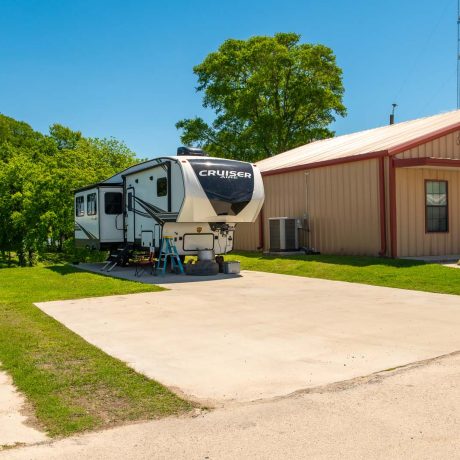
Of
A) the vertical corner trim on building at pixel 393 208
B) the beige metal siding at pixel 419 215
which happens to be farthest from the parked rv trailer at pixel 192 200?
the beige metal siding at pixel 419 215

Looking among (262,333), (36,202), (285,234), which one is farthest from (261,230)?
(262,333)

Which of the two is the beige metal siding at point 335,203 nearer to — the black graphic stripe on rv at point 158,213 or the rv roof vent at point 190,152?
the rv roof vent at point 190,152

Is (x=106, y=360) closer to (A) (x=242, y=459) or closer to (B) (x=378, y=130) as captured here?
(A) (x=242, y=459)

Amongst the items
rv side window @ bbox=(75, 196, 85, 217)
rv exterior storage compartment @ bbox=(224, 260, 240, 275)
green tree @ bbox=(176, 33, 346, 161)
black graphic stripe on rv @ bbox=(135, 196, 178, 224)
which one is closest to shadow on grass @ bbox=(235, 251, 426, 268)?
rv exterior storage compartment @ bbox=(224, 260, 240, 275)

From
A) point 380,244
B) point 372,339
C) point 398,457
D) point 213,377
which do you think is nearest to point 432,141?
point 380,244

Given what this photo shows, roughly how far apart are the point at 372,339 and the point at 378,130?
15702 mm

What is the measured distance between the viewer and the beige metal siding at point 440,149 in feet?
49.9

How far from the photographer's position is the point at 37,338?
21.2ft

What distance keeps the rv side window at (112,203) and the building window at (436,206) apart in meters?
9.53

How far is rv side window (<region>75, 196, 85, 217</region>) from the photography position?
60.0 feet

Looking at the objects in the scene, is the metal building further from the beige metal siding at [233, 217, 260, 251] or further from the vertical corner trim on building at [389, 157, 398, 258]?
the beige metal siding at [233, 217, 260, 251]

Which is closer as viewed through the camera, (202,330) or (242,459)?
(242,459)

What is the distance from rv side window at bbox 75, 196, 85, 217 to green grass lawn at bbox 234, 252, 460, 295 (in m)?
5.98

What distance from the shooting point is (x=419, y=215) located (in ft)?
51.3
